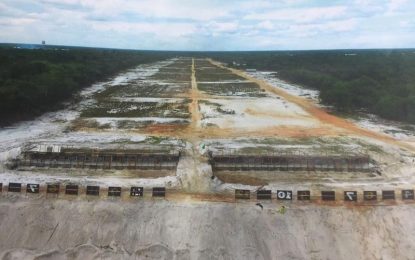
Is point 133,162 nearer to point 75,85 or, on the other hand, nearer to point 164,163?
point 164,163

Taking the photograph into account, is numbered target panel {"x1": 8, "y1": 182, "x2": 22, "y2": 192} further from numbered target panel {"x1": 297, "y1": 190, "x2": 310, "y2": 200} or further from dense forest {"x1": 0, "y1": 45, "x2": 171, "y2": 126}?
dense forest {"x1": 0, "y1": 45, "x2": 171, "y2": 126}

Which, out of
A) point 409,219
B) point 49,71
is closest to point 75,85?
point 49,71

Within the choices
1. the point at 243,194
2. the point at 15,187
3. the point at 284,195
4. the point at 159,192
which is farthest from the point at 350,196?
the point at 15,187

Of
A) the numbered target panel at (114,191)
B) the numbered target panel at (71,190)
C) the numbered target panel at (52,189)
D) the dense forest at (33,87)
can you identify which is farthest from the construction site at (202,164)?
the dense forest at (33,87)

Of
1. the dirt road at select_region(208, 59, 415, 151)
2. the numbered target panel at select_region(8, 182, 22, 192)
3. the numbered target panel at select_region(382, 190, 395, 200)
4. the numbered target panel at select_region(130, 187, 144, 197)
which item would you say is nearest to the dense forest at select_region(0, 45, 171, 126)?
the numbered target panel at select_region(8, 182, 22, 192)

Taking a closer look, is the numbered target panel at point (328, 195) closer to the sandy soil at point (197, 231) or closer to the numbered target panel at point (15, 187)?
the sandy soil at point (197, 231)

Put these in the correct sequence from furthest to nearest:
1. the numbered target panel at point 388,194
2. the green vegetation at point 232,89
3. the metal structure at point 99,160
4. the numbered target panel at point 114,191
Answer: the green vegetation at point 232,89, the metal structure at point 99,160, the numbered target panel at point 388,194, the numbered target panel at point 114,191

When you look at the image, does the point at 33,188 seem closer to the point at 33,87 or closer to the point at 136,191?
the point at 136,191

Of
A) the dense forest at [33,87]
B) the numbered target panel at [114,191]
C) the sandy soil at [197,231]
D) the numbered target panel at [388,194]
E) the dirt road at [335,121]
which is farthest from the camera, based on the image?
the dense forest at [33,87]
